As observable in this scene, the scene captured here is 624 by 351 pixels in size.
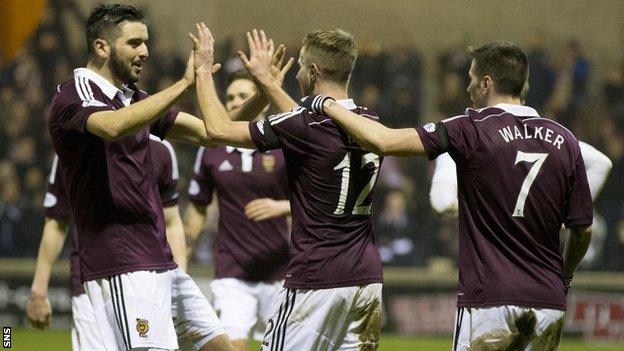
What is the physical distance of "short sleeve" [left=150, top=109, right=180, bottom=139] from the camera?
19.1 feet

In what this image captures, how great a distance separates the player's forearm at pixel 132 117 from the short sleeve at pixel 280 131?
0.46 metres

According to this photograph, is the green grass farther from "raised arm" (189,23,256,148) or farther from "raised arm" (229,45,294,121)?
"raised arm" (189,23,256,148)

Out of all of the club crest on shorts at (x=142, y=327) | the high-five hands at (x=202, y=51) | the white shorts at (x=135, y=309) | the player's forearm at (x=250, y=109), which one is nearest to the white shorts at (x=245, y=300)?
the player's forearm at (x=250, y=109)

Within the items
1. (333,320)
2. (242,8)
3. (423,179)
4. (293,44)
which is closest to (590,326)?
(423,179)

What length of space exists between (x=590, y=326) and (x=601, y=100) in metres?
3.63

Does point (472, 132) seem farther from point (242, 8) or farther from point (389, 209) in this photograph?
point (242, 8)

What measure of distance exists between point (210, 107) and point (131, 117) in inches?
16.7

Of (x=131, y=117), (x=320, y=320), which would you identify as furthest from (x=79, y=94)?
(x=320, y=320)

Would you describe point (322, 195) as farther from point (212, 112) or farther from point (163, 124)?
point (163, 124)

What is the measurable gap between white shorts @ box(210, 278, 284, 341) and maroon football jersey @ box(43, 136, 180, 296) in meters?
1.05

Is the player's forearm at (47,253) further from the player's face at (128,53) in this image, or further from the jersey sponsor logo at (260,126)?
A: the jersey sponsor logo at (260,126)

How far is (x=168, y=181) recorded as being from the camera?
23.8 ft

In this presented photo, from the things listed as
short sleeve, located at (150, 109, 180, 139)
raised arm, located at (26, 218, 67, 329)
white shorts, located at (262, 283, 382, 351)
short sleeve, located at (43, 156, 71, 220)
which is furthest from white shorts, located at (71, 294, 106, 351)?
short sleeve, located at (150, 109, 180, 139)

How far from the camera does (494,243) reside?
500 cm
